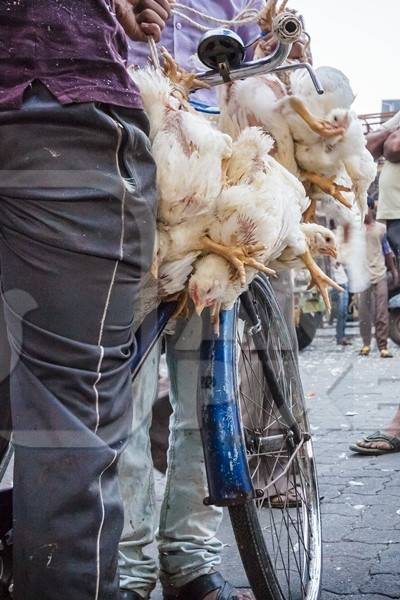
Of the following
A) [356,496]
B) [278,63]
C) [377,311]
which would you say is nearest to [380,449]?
[356,496]

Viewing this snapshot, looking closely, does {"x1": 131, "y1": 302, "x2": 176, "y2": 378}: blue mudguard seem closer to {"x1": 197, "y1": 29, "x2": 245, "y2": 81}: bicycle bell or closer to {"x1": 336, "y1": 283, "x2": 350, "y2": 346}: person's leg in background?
{"x1": 197, "y1": 29, "x2": 245, "y2": 81}: bicycle bell

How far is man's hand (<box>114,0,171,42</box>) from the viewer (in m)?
2.10

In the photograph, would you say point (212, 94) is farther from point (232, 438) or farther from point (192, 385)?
point (232, 438)

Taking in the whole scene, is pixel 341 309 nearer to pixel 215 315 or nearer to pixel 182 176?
pixel 215 315

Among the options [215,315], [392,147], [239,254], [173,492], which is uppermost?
[392,147]

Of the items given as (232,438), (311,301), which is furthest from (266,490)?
(311,301)

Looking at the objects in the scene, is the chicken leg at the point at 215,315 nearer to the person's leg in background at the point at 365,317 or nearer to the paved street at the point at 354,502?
the paved street at the point at 354,502

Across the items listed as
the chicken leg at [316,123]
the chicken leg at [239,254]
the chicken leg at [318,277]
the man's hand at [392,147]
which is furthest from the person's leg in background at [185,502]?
the man's hand at [392,147]

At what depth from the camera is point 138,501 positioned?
2527 millimetres

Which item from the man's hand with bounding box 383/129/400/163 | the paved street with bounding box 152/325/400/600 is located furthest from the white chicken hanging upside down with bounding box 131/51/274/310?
the man's hand with bounding box 383/129/400/163

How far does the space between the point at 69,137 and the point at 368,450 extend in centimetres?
364

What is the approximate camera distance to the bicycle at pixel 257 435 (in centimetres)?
225

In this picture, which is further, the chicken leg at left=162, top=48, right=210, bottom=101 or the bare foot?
the bare foot

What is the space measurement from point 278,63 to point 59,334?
3.46 ft
